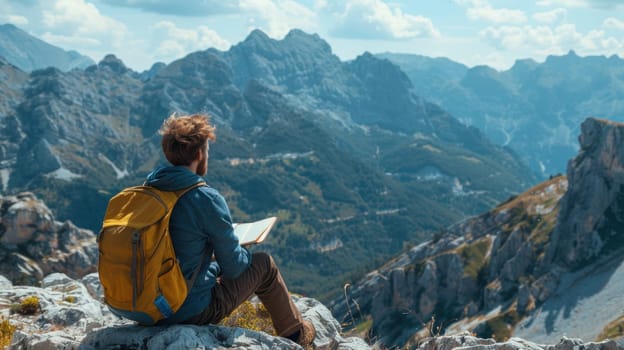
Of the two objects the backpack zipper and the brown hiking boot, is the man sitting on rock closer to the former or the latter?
the brown hiking boot

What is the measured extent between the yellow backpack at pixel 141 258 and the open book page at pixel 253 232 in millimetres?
1798

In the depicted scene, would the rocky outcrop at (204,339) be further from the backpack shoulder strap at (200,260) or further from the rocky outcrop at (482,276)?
the rocky outcrop at (482,276)

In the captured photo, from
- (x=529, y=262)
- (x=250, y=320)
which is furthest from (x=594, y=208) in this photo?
(x=250, y=320)

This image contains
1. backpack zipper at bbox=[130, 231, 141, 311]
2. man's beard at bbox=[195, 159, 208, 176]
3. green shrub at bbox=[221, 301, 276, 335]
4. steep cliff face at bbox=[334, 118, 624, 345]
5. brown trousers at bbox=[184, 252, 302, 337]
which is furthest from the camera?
steep cliff face at bbox=[334, 118, 624, 345]

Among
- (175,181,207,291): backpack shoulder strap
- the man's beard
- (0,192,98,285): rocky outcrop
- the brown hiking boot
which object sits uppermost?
the man's beard

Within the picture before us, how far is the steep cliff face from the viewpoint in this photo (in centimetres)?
13838

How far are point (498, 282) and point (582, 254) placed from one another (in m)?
22.8

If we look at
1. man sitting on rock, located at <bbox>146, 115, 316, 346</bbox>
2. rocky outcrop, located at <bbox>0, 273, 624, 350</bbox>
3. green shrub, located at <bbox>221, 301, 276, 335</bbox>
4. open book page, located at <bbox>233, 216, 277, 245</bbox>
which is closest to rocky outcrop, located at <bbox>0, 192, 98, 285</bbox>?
green shrub, located at <bbox>221, 301, 276, 335</bbox>

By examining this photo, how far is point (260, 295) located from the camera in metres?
11.2

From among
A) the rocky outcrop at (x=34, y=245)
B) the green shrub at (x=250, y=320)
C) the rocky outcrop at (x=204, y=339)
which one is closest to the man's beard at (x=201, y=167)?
the rocky outcrop at (x=204, y=339)

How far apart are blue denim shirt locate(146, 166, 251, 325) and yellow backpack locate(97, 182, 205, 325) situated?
0.20 m

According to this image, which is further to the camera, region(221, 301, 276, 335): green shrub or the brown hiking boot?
region(221, 301, 276, 335): green shrub

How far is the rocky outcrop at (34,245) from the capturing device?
103 m

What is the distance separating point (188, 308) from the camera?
9906mm
